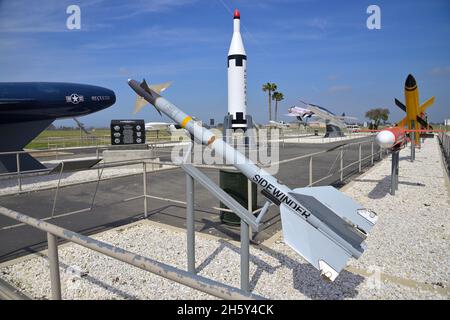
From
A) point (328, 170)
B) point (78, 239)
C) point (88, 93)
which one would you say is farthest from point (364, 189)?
point (88, 93)

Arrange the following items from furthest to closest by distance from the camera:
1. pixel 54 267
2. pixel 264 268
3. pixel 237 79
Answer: pixel 237 79 < pixel 264 268 < pixel 54 267

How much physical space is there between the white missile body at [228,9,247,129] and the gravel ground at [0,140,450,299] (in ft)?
24.0

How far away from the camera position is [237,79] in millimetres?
12547

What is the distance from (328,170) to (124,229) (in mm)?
9915

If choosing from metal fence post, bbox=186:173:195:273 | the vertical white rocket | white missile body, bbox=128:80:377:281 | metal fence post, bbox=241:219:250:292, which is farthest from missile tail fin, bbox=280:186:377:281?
the vertical white rocket

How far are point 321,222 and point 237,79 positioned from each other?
9606 millimetres

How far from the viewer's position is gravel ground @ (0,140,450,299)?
3.75m

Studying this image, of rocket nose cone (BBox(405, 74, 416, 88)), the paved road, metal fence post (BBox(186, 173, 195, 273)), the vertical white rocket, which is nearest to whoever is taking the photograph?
metal fence post (BBox(186, 173, 195, 273))

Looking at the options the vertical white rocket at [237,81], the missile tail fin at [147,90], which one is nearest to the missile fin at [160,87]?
the missile tail fin at [147,90]

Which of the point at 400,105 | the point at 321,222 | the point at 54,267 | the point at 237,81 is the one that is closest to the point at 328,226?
the point at 321,222

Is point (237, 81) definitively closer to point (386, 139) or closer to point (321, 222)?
point (386, 139)

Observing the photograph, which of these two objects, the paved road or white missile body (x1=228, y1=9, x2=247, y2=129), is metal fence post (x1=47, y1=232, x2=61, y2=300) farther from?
white missile body (x1=228, y1=9, x2=247, y2=129)

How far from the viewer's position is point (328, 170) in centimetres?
1369
